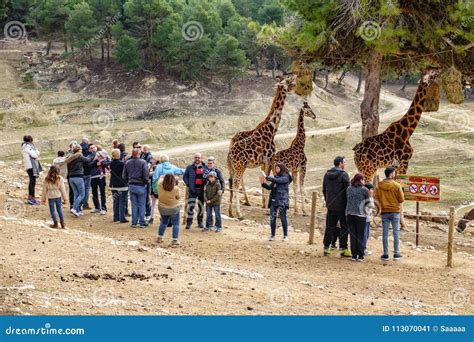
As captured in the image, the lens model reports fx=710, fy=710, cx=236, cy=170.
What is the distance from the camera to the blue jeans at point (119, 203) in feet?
54.2

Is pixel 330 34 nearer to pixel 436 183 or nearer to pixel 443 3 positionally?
pixel 443 3

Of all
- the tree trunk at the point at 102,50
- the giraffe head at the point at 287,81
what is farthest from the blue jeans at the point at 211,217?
the tree trunk at the point at 102,50

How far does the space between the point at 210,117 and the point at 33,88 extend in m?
17.9

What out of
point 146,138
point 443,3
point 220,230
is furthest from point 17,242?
point 146,138

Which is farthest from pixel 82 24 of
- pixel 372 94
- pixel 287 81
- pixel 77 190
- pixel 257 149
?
pixel 77 190

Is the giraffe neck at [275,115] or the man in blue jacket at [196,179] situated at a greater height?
the giraffe neck at [275,115]

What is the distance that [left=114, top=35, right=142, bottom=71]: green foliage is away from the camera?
58031 millimetres

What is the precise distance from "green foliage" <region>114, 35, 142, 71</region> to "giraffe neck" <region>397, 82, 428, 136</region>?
4194 centimetres

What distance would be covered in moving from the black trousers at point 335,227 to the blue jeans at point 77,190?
6.06 metres

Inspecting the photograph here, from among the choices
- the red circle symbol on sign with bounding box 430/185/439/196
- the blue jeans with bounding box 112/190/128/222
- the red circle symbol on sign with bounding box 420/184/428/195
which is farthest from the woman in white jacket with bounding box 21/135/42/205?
the red circle symbol on sign with bounding box 430/185/439/196

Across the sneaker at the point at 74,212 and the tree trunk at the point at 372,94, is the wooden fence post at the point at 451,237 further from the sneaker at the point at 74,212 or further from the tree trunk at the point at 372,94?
the sneaker at the point at 74,212

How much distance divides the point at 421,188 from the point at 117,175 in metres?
6.96

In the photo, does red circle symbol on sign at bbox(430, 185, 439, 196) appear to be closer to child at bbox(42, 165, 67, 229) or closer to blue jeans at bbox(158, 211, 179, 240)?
blue jeans at bbox(158, 211, 179, 240)

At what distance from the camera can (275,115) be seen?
20188 millimetres
